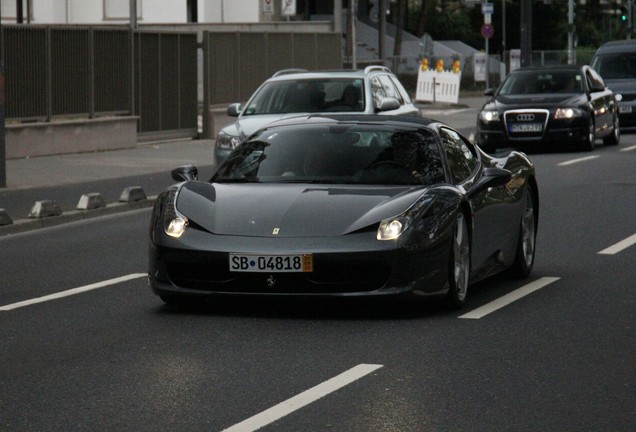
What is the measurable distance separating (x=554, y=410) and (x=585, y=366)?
1.18 m

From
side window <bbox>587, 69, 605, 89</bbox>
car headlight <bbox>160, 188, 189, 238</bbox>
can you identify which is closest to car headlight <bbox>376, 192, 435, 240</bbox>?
car headlight <bbox>160, 188, 189, 238</bbox>

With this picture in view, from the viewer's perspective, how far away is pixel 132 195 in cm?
1923

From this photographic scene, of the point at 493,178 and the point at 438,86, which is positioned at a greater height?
the point at 493,178

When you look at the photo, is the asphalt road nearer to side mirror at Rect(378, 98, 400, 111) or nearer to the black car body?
side mirror at Rect(378, 98, 400, 111)

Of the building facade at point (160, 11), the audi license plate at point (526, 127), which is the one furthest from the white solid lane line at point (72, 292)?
the building facade at point (160, 11)

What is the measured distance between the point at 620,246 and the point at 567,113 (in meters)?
15.0

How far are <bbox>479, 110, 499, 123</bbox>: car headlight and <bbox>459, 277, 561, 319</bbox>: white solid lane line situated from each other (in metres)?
17.4

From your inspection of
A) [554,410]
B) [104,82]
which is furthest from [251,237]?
[104,82]

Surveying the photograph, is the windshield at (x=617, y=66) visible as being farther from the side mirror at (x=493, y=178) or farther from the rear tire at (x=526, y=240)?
the side mirror at (x=493, y=178)

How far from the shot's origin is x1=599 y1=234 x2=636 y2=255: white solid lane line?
13.7 m

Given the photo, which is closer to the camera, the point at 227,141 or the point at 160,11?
the point at 227,141

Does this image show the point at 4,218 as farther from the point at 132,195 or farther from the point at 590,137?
the point at 590,137

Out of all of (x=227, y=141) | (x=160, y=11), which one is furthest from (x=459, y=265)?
(x=160, y=11)

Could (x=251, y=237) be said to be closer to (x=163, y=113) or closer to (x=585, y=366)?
(x=585, y=366)
